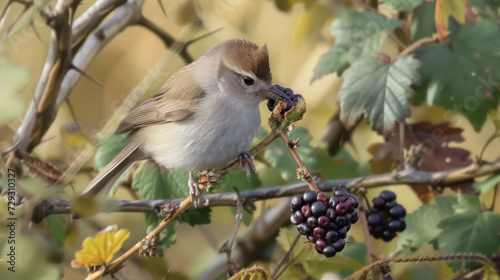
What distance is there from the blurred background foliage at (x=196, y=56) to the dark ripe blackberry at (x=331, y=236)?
0.74 m

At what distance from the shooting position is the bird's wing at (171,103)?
6.93 ft

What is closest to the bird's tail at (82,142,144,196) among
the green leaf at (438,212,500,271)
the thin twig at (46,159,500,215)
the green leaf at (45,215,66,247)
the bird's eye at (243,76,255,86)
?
the green leaf at (45,215,66,247)

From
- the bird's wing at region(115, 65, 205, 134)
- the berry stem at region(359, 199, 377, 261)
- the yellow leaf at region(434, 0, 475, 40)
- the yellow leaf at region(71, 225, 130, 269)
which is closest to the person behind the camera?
the yellow leaf at region(71, 225, 130, 269)

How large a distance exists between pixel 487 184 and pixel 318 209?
2.80 feet

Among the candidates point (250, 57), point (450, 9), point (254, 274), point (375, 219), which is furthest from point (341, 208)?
point (450, 9)

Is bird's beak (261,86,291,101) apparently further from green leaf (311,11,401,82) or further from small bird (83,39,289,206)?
green leaf (311,11,401,82)

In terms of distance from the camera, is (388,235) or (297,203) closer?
(297,203)

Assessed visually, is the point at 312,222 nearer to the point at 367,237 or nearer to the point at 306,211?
the point at 306,211

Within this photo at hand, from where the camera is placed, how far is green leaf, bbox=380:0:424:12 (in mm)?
2059

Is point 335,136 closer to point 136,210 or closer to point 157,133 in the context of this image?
point 157,133

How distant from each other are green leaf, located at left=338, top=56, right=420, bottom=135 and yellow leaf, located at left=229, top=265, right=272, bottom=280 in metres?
0.86

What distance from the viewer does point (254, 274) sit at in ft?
4.42

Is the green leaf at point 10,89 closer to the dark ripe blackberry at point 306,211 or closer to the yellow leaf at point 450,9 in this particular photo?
the dark ripe blackberry at point 306,211

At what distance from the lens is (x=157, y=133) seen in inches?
84.0
